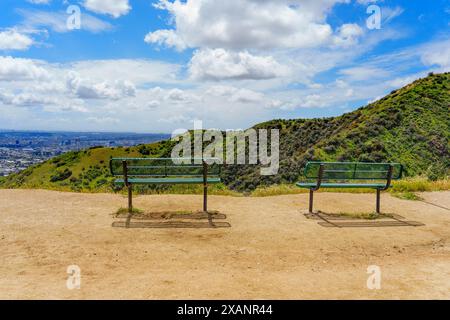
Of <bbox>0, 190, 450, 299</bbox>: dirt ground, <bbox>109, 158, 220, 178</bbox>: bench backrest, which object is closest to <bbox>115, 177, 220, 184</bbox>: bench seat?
<bbox>109, 158, 220, 178</bbox>: bench backrest

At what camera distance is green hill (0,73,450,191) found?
29.8m

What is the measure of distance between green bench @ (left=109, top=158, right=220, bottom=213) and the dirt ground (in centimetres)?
75

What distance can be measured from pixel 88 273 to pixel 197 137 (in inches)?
2232

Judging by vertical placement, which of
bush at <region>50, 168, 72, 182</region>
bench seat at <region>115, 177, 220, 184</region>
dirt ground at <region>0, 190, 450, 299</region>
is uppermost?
bench seat at <region>115, 177, 220, 184</region>

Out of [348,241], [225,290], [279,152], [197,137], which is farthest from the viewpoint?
[197,137]

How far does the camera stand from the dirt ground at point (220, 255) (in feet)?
12.9

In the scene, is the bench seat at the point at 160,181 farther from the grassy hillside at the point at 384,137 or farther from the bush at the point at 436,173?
the grassy hillside at the point at 384,137

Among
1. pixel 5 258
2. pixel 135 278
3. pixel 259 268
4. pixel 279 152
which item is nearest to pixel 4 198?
pixel 5 258

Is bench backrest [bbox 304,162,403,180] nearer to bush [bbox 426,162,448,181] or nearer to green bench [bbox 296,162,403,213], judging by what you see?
green bench [bbox 296,162,403,213]

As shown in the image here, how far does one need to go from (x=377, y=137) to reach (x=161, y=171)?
101 feet

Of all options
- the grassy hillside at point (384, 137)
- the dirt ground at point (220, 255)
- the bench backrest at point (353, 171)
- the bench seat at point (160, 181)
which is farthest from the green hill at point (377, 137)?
the bench seat at point (160, 181)

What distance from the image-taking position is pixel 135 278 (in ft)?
13.9
